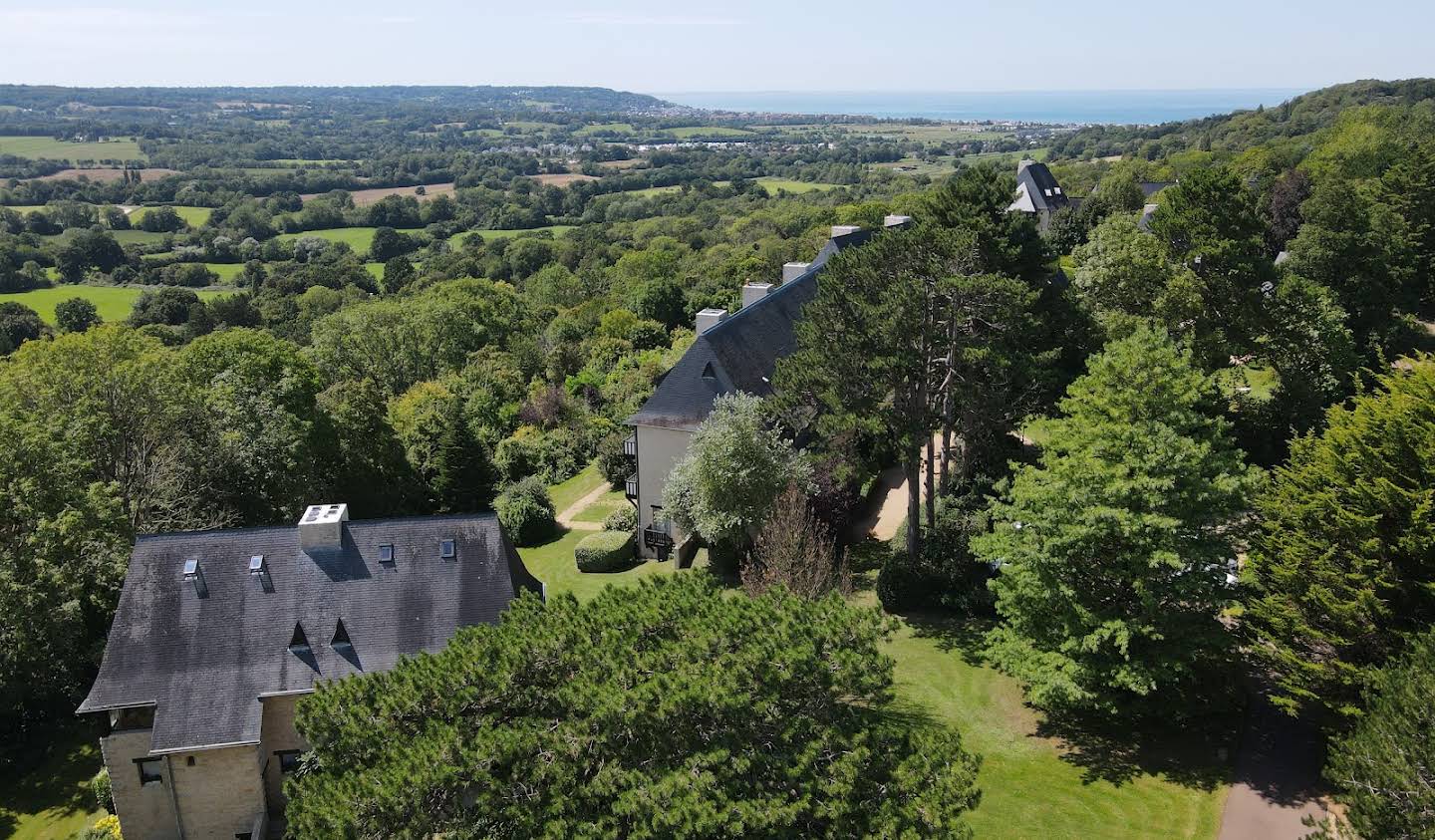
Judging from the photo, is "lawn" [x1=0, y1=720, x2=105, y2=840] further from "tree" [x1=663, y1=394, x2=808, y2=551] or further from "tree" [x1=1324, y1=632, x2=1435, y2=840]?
"tree" [x1=1324, y1=632, x2=1435, y2=840]

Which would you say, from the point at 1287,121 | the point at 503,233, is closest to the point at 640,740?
the point at 503,233

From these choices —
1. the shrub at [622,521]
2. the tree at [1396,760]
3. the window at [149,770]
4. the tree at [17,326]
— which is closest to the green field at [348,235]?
the tree at [17,326]

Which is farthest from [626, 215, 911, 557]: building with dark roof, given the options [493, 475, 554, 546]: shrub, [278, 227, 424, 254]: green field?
[278, 227, 424, 254]: green field

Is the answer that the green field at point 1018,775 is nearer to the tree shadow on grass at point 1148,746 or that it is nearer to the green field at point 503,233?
the tree shadow on grass at point 1148,746

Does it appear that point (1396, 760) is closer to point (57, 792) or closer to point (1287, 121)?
point (57, 792)

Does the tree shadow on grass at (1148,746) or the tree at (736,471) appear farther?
the tree at (736,471)

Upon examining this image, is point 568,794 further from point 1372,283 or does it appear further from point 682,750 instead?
point 1372,283
